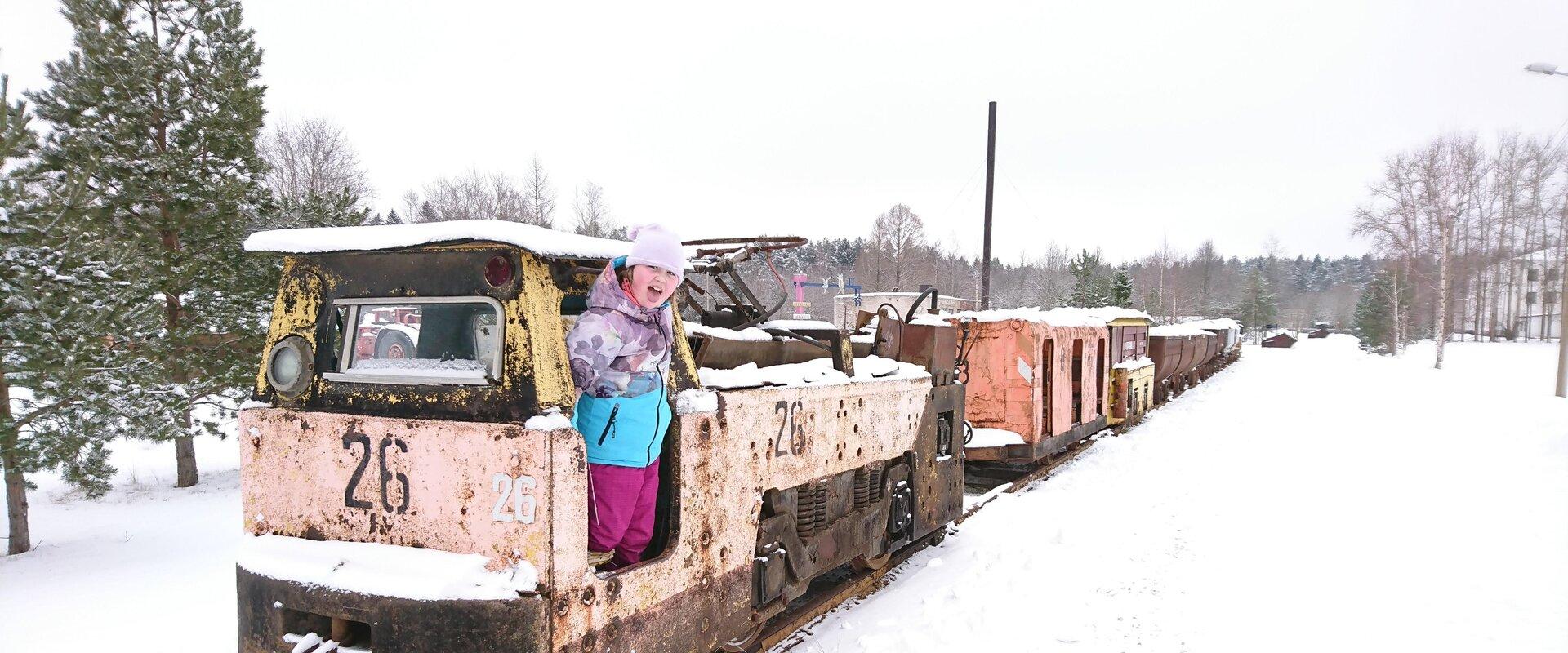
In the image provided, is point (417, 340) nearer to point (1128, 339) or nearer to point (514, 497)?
point (514, 497)

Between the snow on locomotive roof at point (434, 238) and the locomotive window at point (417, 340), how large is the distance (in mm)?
219

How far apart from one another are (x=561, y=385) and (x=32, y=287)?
30.5 ft

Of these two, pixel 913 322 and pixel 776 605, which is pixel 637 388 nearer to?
pixel 776 605

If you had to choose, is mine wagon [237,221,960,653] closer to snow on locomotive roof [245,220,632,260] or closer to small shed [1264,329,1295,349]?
snow on locomotive roof [245,220,632,260]

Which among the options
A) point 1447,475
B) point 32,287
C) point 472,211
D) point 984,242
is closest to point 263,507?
point 32,287

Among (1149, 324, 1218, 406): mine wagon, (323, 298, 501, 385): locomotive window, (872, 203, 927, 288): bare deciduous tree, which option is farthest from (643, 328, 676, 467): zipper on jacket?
(872, 203, 927, 288): bare deciduous tree

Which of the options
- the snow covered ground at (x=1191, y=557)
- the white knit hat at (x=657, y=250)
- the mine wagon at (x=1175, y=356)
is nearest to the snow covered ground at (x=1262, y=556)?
the snow covered ground at (x=1191, y=557)

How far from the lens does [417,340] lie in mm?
3258

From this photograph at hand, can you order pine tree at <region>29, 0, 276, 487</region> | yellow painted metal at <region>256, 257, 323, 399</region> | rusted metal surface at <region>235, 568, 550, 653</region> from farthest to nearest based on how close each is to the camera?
1. pine tree at <region>29, 0, 276, 487</region>
2. yellow painted metal at <region>256, 257, 323, 399</region>
3. rusted metal surface at <region>235, 568, 550, 653</region>

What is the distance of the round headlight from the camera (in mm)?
3066

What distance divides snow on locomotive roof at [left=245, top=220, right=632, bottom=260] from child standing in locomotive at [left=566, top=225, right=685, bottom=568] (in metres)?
0.16

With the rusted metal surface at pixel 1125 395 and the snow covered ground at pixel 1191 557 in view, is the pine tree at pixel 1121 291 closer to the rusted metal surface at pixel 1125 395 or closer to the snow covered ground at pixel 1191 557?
the rusted metal surface at pixel 1125 395

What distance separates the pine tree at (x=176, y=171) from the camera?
11.1m

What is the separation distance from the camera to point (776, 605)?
4281mm
